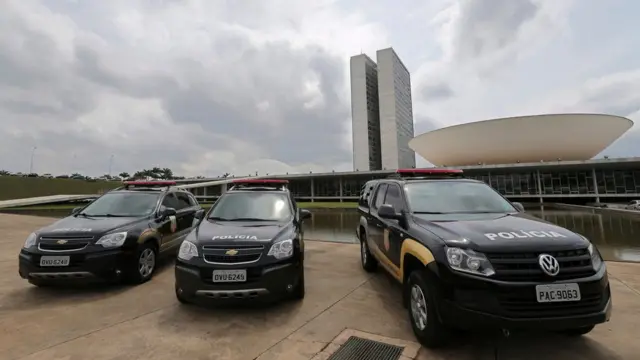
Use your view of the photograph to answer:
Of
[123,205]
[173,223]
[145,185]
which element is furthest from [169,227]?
[145,185]

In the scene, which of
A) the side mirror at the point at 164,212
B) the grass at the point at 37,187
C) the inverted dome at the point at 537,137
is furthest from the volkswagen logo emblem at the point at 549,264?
the grass at the point at 37,187

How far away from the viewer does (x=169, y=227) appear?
6297mm

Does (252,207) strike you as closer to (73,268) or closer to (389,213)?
(389,213)

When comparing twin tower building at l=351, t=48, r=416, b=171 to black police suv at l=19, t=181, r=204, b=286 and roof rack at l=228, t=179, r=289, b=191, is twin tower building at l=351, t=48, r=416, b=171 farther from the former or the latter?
black police suv at l=19, t=181, r=204, b=286

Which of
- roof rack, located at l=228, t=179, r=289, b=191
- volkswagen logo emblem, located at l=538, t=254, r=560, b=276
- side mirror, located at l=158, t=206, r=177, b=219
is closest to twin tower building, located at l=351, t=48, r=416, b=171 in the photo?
roof rack, located at l=228, t=179, r=289, b=191

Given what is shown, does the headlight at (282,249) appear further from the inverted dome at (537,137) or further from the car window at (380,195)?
the inverted dome at (537,137)

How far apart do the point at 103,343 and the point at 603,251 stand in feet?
35.8

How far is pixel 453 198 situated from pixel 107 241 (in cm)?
509

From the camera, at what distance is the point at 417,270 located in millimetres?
3219

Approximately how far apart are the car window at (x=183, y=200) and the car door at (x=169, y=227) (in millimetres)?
337

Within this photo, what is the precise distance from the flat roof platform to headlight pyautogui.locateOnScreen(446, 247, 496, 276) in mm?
892

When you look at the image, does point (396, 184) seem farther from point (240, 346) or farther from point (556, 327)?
point (240, 346)

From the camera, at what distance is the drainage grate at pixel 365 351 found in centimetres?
292

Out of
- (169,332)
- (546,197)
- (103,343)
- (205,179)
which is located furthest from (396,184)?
(205,179)
